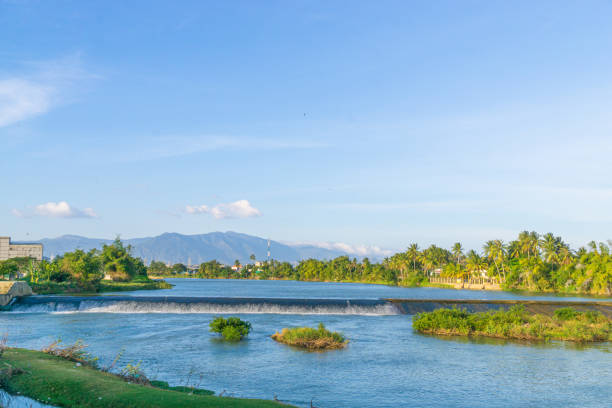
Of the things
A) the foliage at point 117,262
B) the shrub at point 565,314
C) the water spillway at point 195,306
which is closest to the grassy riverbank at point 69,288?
the foliage at point 117,262

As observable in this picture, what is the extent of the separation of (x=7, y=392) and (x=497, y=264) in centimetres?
12510

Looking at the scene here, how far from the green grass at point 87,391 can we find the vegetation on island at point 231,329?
13.4 m

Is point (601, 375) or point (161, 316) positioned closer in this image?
point (601, 375)

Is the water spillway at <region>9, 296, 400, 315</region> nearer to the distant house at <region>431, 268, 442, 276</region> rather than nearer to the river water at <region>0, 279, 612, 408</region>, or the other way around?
the river water at <region>0, 279, 612, 408</region>

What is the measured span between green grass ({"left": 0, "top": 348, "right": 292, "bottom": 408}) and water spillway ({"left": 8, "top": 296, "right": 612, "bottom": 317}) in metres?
28.2

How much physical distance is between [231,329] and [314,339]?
5.72m

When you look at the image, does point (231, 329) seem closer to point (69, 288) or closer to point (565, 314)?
point (565, 314)

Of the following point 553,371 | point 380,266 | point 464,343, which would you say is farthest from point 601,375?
point 380,266

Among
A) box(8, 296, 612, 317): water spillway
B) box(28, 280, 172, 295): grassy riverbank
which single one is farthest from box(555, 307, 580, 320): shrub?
box(28, 280, 172, 295): grassy riverbank

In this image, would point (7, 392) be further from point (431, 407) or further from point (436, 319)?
point (436, 319)

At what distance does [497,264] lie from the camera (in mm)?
125188

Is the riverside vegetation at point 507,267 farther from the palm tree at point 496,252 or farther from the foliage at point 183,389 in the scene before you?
the foliage at point 183,389

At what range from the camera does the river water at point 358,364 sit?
19516 millimetres

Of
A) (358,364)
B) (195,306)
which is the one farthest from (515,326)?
(195,306)
